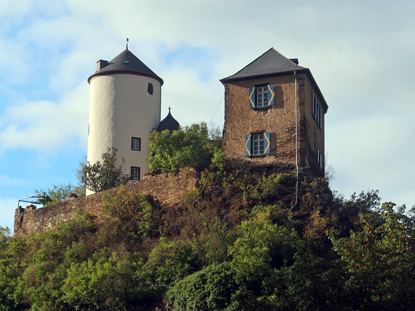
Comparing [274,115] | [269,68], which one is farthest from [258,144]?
[269,68]

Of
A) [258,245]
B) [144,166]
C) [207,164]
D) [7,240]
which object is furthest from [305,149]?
[7,240]

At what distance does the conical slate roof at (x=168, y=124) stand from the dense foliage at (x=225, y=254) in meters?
9.75

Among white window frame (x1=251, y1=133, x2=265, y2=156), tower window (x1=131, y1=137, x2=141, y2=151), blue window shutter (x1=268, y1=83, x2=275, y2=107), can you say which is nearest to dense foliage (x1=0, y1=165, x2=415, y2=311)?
white window frame (x1=251, y1=133, x2=265, y2=156)

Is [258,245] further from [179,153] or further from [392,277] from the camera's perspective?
[179,153]

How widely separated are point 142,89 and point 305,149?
1401 cm

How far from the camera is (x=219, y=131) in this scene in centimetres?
4322

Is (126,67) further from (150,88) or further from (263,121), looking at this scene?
(263,121)

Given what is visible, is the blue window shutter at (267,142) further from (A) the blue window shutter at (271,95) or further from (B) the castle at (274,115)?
(A) the blue window shutter at (271,95)

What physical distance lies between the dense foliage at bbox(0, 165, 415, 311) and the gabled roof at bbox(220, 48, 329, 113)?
444 cm

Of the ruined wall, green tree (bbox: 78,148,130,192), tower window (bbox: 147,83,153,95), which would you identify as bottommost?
the ruined wall

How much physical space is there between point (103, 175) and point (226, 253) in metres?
14.3

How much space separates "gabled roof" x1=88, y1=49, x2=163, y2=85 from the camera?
4434 centimetres

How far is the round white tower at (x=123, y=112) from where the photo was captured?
141 ft

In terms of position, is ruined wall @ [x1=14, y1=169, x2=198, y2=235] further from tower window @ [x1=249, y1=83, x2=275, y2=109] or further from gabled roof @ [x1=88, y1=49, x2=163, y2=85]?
gabled roof @ [x1=88, y1=49, x2=163, y2=85]
